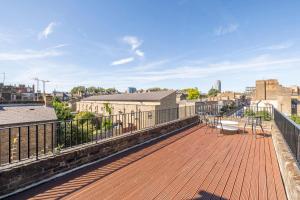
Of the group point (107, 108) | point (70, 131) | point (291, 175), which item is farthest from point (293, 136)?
point (107, 108)

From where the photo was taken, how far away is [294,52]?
15492 millimetres

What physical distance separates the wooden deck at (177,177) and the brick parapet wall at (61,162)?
0.18m

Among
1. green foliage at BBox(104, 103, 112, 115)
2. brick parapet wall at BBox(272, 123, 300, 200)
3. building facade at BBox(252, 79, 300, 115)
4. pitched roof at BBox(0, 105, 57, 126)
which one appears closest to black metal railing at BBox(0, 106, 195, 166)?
pitched roof at BBox(0, 105, 57, 126)

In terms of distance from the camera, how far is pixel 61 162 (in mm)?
3061

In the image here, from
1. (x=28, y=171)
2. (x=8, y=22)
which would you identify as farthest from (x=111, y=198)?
(x=8, y=22)

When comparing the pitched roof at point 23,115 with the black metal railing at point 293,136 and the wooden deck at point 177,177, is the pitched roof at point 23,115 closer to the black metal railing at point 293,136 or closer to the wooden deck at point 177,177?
the wooden deck at point 177,177

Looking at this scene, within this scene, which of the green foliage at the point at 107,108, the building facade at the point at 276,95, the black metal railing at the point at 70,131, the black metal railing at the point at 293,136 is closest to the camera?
the black metal railing at the point at 293,136

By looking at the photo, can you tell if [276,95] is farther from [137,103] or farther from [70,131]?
[70,131]

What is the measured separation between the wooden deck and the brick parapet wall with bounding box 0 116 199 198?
0.18 m

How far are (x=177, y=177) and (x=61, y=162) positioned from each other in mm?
2158

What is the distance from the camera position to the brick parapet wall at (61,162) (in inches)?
95.0

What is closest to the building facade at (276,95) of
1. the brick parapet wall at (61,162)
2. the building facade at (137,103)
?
the building facade at (137,103)

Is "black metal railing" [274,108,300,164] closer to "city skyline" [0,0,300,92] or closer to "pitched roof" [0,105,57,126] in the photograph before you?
"city skyline" [0,0,300,92]

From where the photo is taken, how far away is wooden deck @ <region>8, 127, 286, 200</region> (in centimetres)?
248
